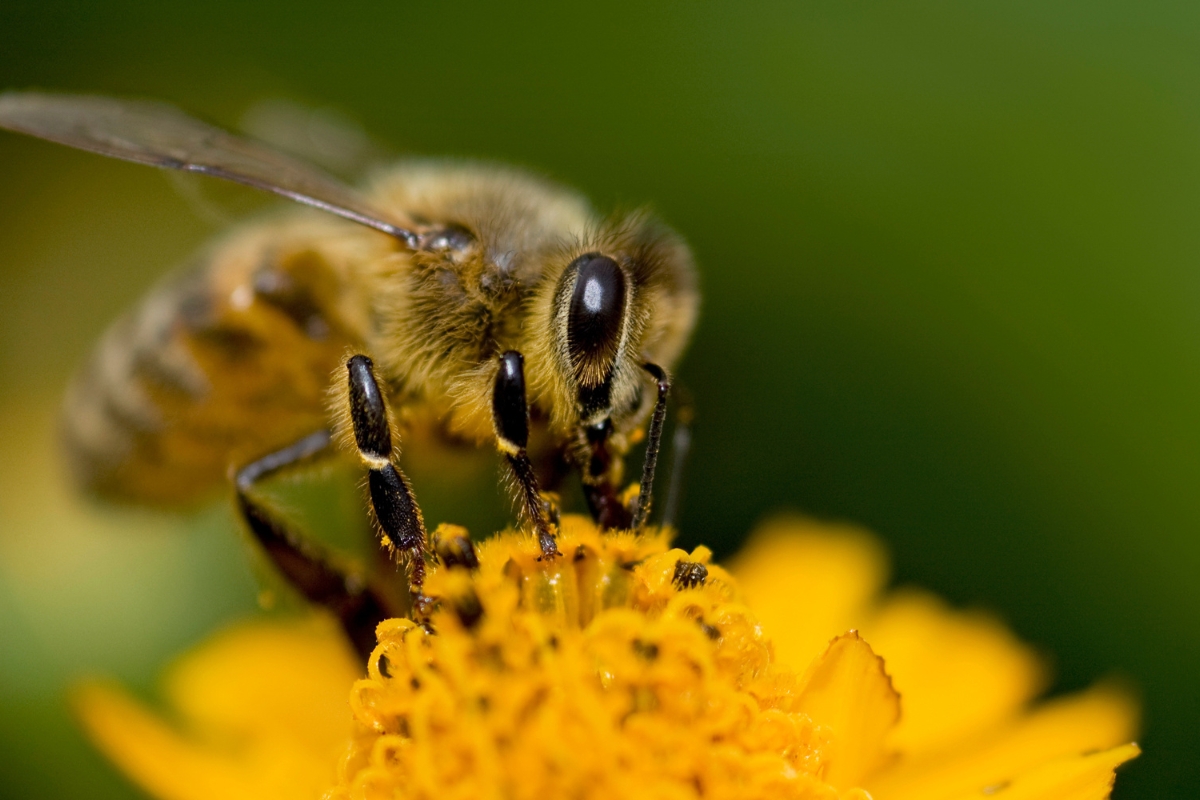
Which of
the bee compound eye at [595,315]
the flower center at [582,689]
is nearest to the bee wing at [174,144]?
the bee compound eye at [595,315]

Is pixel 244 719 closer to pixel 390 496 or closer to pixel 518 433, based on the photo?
pixel 390 496

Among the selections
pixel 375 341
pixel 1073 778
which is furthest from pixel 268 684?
pixel 1073 778

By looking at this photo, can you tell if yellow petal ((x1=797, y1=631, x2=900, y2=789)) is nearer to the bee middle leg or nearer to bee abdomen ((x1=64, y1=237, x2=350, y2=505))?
the bee middle leg

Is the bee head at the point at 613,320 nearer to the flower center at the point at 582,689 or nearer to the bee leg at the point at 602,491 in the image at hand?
the bee leg at the point at 602,491

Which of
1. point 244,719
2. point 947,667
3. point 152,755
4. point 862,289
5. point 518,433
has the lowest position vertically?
point 152,755

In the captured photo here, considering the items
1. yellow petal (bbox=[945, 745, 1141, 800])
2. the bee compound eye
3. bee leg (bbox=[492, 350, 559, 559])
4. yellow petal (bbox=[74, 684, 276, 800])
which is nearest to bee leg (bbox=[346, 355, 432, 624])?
bee leg (bbox=[492, 350, 559, 559])

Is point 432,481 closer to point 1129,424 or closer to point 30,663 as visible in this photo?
point 30,663
